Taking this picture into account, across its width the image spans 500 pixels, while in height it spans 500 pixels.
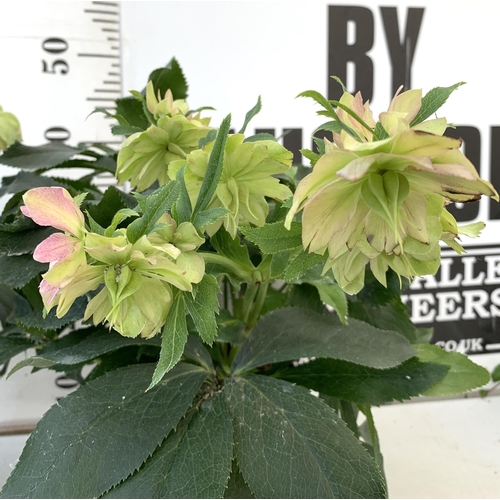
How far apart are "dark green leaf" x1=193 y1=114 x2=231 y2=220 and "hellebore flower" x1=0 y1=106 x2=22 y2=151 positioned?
38cm

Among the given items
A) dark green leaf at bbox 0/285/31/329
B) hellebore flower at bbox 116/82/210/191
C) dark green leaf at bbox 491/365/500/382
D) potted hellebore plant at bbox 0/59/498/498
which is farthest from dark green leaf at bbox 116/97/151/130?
dark green leaf at bbox 491/365/500/382

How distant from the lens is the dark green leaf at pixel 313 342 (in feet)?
1.31

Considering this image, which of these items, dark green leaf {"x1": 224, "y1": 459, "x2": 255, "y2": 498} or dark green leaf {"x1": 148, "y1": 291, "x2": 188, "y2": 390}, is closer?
dark green leaf {"x1": 148, "y1": 291, "x2": 188, "y2": 390}

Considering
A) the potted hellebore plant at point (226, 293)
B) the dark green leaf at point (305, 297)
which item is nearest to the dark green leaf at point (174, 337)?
the potted hellebore plant at point (226, 293)

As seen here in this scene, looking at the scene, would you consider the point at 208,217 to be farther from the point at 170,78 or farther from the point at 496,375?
the point at 496,375

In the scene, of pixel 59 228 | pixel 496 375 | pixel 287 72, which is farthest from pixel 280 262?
pixel 496 375

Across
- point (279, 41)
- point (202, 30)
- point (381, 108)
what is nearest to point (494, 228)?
point (381, 108)

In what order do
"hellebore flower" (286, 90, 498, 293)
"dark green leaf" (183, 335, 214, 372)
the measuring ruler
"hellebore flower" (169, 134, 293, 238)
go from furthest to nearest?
1. the measuring ruler
2. "dark green leaf" (183, 335, 214, 372)
3. "hellebore flower" (169, 134, 293, 238)
4. "hellebore flower" (286, 90, 498, 293)

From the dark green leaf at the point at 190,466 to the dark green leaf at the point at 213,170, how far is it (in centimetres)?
19

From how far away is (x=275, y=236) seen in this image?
0.27 m

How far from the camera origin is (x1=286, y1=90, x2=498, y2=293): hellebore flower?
0.21m

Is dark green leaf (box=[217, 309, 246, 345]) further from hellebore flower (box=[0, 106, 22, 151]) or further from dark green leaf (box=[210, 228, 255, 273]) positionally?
hellebore flower (box=[0, 106, 22, 151])

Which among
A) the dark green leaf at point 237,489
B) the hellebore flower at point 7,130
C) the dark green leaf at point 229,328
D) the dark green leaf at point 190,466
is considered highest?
the hellebore flower at point 7,130

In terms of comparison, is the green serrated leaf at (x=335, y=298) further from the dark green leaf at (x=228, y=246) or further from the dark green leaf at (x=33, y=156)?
the dark green leaf at (x=33, y=156)
